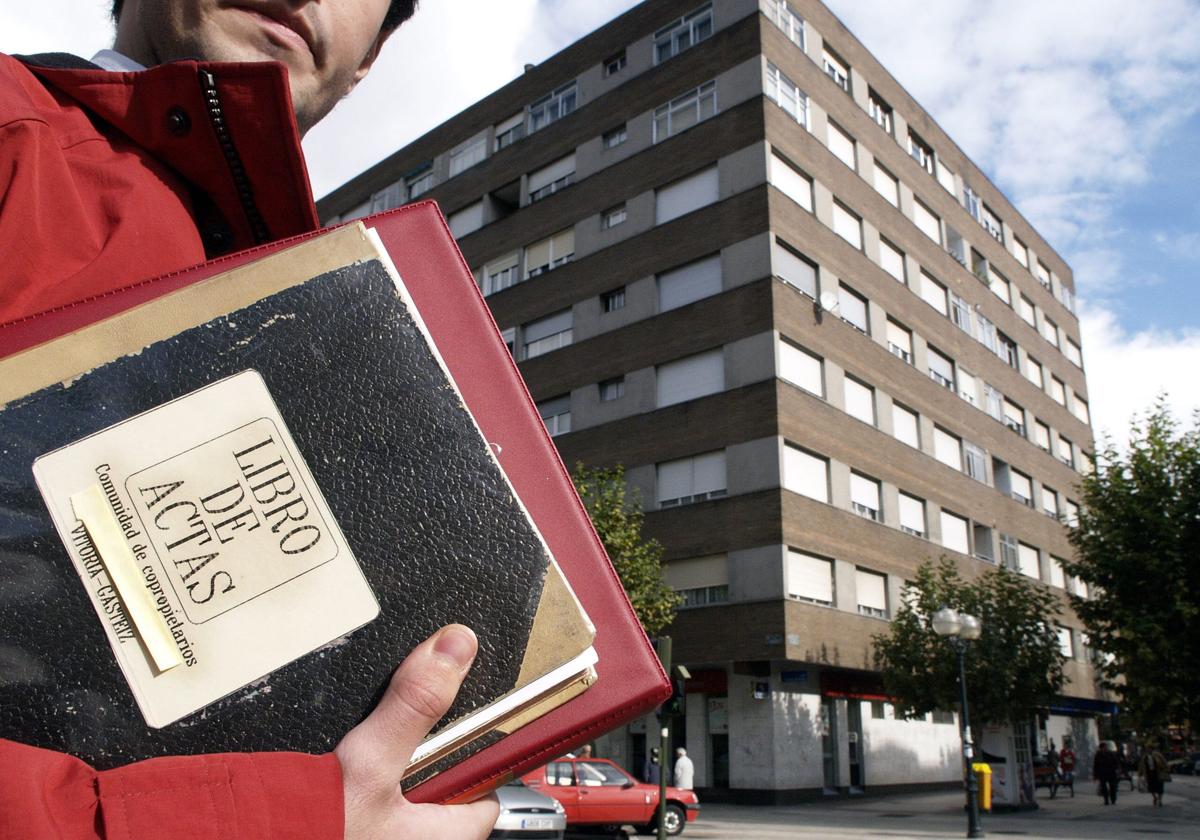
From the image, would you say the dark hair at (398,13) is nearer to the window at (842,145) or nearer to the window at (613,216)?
the window at (613,216)

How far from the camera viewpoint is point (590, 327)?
3045 centimetres

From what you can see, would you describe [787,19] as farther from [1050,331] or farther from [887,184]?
[1050,331]

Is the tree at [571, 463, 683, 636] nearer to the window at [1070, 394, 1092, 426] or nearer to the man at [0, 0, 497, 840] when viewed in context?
the man at [0, 0, 497, 840]

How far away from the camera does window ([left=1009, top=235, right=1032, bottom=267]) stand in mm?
44250

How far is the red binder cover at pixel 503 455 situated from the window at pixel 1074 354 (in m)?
51.9

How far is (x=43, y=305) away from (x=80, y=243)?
0.11 m

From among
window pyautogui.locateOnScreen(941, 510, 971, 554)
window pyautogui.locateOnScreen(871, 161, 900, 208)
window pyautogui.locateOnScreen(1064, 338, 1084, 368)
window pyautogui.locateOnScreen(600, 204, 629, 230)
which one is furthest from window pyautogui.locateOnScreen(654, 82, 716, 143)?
window pyautogui.locateOnScreen(1064, 338, 1084, 368)

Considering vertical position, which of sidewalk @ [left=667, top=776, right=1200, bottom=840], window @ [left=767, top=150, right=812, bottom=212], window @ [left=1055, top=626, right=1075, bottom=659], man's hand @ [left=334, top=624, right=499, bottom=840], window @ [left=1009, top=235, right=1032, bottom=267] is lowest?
sidewalk @ [left=667, top=776, right=1200, bottom=840]

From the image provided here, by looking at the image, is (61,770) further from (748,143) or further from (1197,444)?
(748,143)

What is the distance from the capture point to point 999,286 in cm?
4162

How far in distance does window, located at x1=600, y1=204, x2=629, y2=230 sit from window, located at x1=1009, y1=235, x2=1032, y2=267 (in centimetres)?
2197

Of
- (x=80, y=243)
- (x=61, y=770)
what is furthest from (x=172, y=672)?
(x=80, y=243)

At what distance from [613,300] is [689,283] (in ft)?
9.88

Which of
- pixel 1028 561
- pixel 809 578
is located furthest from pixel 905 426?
pixel 1028 561
